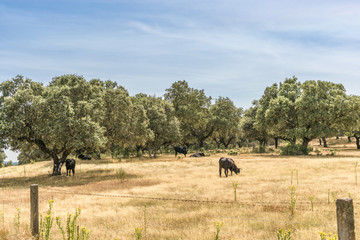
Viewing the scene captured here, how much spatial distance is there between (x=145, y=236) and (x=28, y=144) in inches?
996

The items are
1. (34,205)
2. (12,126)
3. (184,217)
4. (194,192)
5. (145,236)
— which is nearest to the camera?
(34,205)

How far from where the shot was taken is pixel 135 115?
154 ft

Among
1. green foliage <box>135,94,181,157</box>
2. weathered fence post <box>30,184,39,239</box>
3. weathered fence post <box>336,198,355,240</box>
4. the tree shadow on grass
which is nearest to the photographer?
Result: weathered fence post <box>336,198,355,240</box>

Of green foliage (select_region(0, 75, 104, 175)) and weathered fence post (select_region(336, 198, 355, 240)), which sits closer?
weathered fence post (select_region(336, 198, 355, 240))

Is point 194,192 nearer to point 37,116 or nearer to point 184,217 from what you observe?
point 184,217

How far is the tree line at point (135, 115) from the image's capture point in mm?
26203

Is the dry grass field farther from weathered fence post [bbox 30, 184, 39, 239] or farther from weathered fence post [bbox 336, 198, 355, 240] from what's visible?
weathered fence post [bbox 336, 198, 355, 240]

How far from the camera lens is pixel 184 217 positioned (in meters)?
11.4

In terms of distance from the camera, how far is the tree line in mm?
26203

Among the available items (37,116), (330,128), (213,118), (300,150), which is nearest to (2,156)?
(213,118)

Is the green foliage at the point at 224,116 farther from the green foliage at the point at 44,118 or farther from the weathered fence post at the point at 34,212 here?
the weathered fence post at the point at 34,212

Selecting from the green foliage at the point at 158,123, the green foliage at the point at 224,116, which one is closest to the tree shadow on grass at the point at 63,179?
the green foliage at the point at 158,123

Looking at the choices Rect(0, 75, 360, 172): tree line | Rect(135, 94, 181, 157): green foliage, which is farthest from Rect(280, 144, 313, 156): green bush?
Rect(135, 94, 181, 157): green foliage

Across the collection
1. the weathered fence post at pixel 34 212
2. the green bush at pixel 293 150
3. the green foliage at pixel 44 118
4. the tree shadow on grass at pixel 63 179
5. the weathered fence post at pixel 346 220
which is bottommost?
the tree shadow on grass at pixel 63 179
